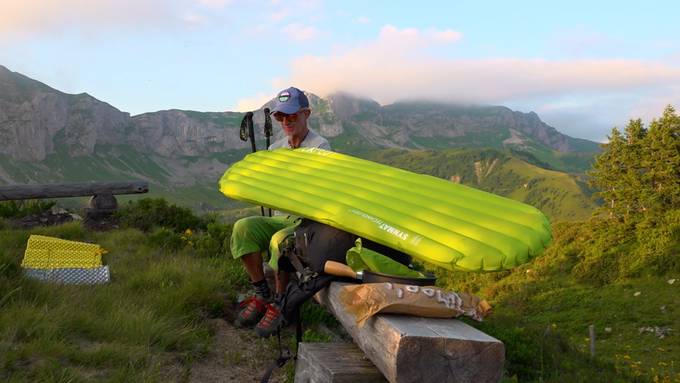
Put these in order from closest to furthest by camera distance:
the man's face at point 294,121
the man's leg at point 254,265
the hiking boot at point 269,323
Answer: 1. the hiking boot at point 269,323
2. the man's leg at point 254,265
3. the man's face at point 294,121

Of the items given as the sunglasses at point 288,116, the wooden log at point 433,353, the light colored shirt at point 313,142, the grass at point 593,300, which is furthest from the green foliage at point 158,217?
the grass at point 593,300

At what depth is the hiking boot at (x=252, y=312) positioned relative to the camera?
4.33 meters

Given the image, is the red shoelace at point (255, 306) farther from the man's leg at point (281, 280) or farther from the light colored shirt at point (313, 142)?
the light colored shirt at point (313, 142)

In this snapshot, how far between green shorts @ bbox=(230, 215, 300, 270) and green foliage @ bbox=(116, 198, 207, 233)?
4.15 metres

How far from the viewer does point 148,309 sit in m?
3.89

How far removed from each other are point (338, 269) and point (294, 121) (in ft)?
6.47

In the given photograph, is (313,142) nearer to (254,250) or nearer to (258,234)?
(258,234)

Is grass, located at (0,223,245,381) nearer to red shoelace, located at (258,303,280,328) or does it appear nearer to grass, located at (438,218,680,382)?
red shoelace, located at (258,303,280,328)

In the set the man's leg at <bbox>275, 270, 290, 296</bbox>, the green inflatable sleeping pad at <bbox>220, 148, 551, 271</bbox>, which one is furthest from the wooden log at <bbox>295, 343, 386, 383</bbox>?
the man's leg at <bbox>275, 270, 290, 296</bbox>

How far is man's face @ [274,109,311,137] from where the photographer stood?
15.7ft

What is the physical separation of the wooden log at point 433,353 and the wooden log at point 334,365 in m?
0.29

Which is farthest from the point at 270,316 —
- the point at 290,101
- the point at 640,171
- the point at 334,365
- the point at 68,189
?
the point at 640,171

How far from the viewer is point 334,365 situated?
2.84 meters

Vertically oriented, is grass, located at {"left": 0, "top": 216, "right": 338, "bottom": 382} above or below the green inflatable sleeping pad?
below
